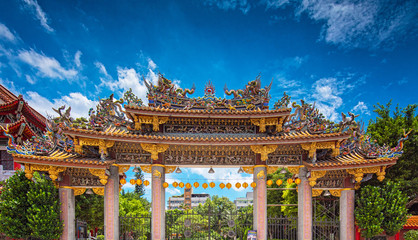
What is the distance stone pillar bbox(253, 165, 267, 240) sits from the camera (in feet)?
30.7

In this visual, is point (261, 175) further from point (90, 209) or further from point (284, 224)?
point (90, 209)

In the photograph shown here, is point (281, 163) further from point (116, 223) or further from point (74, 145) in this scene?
point (74, 145)

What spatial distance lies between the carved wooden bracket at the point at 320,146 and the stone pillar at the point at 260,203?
6.15ft

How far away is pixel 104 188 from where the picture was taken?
930 cm

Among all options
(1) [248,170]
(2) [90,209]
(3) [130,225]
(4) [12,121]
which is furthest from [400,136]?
(4) [12,121]

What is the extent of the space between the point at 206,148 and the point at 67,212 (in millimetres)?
5723

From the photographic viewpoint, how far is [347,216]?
917 cm

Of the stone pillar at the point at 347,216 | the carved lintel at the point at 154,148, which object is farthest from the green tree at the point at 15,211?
→ the stone pillar at the point at 347,216

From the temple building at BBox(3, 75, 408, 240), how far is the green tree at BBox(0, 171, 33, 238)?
0.65 metres

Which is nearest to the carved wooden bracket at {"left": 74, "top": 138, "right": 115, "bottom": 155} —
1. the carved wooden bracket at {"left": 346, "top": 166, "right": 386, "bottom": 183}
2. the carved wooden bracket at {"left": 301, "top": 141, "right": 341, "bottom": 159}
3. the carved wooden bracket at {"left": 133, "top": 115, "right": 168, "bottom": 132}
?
the carved wooden bracket at {"left": 133, "top": 115, "right": 168, "bottom": 132}

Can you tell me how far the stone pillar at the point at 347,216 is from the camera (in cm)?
912

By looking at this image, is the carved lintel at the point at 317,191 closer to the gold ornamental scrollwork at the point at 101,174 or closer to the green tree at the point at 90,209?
the gold ornamental scrollwork at the point at 101,174

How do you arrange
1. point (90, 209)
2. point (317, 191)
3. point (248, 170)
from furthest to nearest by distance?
point (90, 209), point (248, 170), point (317, 191)

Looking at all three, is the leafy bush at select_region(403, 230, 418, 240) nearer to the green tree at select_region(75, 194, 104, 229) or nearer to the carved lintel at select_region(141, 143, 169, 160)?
the carved lintel at select_region(141, 143, 169, 160)
